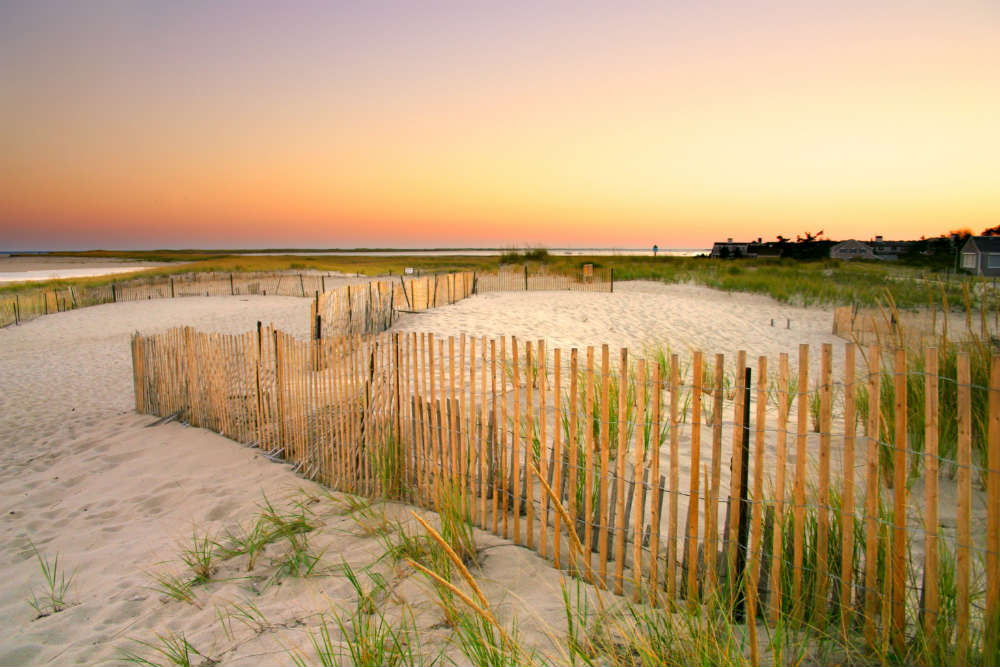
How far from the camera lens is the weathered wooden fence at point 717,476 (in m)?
2.03

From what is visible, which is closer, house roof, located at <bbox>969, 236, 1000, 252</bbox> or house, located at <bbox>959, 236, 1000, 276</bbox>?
house, located at <bbox>959, 236, 1000, 276</bbox>

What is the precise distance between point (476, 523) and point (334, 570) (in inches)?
35.4

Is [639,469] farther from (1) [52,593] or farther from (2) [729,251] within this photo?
(2) [729,251]

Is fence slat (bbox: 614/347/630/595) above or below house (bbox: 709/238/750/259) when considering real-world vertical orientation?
below

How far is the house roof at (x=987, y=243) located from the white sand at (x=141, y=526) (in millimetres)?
28811

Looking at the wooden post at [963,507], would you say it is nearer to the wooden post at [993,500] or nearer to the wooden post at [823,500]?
the wooden post at [993,500]

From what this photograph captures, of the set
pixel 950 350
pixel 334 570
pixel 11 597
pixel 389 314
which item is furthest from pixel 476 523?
pixel 389 314

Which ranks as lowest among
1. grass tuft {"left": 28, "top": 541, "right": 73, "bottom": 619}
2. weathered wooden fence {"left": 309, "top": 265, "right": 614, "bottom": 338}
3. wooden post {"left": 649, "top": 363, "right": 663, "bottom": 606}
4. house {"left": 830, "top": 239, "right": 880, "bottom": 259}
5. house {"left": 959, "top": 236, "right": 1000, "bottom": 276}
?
grass tuft {"left": 28, "top": 541, "right": 73, "bottom": 619}

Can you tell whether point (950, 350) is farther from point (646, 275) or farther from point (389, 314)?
point (646, 275)

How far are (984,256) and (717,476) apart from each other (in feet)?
126

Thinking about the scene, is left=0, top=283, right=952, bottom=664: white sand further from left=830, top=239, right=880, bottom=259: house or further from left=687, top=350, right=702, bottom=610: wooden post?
left=830, top=239, right=880, bottom=259: house

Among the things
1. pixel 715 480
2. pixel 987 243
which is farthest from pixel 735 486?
pixel 987 243

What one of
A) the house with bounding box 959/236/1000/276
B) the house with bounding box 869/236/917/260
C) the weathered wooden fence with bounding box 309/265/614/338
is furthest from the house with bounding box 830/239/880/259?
the weathered wooden fence with bounding box 309/265/614/338

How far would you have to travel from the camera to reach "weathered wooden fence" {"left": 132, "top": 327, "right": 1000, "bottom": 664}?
2027mm
